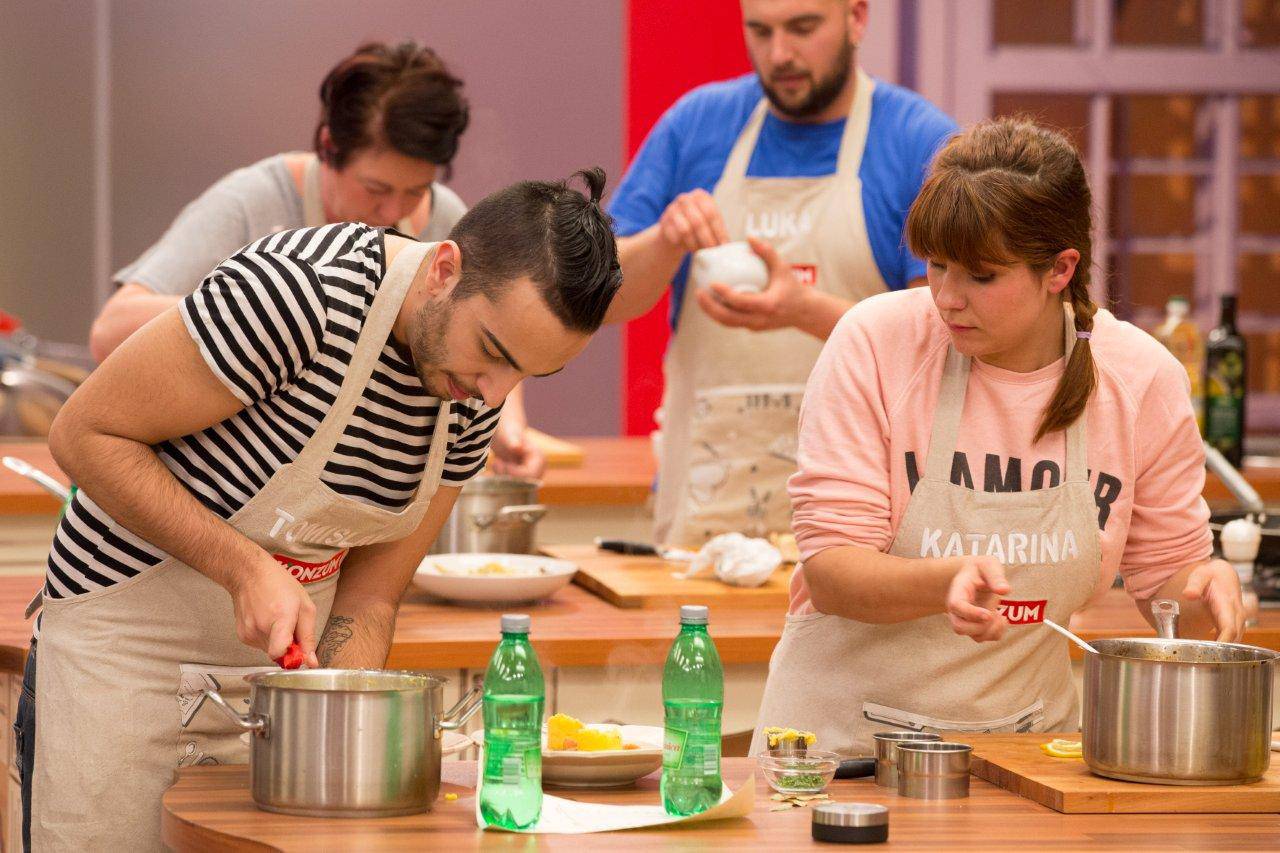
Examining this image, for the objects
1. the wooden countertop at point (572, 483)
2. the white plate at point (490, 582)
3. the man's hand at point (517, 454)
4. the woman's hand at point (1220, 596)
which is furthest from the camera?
the wooden countertop at point (572, 483)

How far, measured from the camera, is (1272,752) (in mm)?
1949

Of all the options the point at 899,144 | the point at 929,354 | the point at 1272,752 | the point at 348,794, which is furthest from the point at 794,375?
the point at 348,794

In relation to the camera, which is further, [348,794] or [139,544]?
[139,544]

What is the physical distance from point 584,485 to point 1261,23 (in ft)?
9.21

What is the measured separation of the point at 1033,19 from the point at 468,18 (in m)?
1.82

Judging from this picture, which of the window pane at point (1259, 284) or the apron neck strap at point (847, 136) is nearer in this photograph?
the apron neck strap at point (847, 136)

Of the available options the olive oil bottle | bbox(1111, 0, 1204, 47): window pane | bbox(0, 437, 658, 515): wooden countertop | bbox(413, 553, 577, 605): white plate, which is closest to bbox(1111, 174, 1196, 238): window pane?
bbox(1111, 0, 1204, 47): window pane

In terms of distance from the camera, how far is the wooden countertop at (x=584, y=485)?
3729mm

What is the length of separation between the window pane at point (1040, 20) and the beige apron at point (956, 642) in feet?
11.5

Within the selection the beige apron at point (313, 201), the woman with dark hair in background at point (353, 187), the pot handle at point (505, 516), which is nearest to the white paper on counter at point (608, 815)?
the pot handle at point (505, 516)

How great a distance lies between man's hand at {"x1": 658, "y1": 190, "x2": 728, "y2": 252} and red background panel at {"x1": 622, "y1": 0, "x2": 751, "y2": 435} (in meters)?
2.45

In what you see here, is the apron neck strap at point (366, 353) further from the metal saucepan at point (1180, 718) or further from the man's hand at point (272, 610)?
the metal saucepan at point (1180, 718)

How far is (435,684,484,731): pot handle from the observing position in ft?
5.44

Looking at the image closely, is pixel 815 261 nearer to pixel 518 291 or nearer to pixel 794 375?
pixel 794 375
